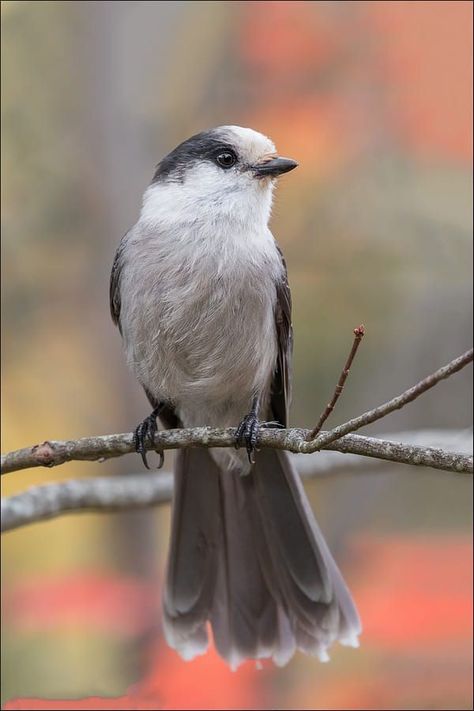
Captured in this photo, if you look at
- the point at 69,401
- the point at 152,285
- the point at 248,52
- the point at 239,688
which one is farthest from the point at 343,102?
the point at 239,688

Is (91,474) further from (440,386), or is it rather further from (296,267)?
(440,386)

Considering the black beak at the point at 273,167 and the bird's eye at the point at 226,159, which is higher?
the bird's eye at the point at 226,159

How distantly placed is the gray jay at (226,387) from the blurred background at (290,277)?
728 mm

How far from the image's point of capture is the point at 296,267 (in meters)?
4.91

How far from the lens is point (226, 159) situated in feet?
10.8

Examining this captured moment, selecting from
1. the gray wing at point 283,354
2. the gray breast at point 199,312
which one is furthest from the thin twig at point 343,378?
the gray wing at point 283,354

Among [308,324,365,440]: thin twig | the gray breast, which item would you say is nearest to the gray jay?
the gray breast

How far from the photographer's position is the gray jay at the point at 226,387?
122 inches

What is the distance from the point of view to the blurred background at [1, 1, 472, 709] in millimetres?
4461

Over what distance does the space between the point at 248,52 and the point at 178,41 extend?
1.22ft

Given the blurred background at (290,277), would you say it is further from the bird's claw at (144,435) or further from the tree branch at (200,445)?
the tree branch at (200,445)

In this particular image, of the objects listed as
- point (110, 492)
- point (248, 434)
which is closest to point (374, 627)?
point (110, 492)

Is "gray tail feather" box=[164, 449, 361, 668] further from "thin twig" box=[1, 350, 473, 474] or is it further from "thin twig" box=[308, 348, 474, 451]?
→ "thin twig" box=[308, 348, 474, 451]

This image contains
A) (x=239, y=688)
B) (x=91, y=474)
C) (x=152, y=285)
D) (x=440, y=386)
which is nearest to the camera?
(x=152, y=285)
